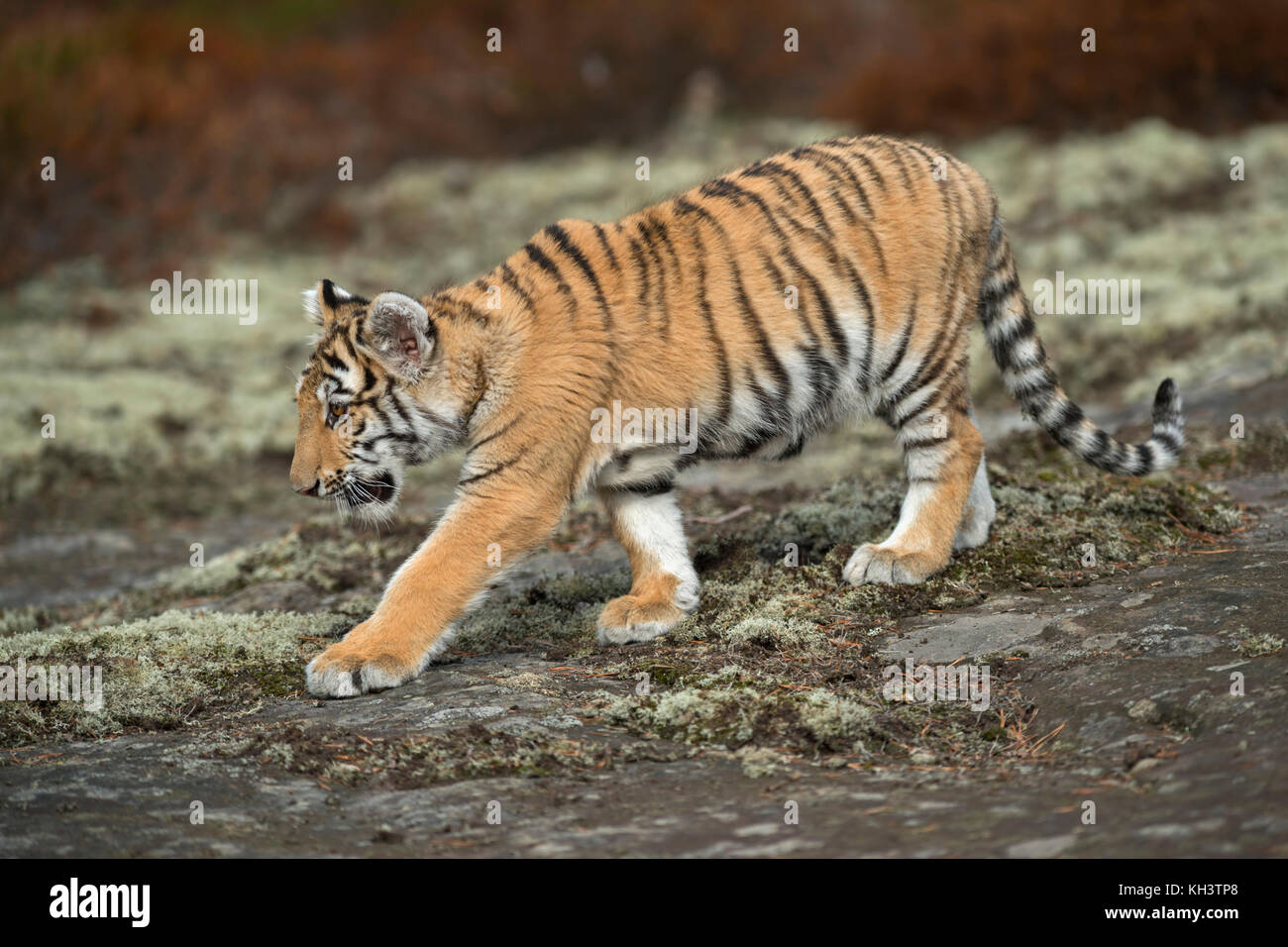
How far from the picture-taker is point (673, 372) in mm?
4832

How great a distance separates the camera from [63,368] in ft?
35.0

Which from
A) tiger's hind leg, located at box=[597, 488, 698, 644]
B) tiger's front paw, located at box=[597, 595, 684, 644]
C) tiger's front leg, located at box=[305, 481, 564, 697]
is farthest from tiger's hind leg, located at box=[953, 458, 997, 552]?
tiger's front leg, located at box=[305, 481, 564, 697]

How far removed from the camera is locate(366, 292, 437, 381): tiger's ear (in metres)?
4.52

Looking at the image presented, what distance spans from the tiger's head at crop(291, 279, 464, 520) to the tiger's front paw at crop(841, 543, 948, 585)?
62.2 inches

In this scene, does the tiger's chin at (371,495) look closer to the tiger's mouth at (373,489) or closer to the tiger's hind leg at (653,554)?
the tiger's mouth at (373,489)

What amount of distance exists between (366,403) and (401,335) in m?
0.28

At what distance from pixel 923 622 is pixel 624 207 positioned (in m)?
9.63

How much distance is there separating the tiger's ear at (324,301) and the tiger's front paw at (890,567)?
2.16 meters

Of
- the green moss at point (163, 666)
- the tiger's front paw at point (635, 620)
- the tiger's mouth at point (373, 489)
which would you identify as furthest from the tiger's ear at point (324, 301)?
the tiger's front paw at point (635, 620)

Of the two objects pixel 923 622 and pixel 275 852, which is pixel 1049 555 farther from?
pixel 275 852

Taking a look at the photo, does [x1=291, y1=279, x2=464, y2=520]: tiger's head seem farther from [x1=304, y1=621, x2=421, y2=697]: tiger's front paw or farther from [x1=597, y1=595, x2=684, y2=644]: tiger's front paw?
[x1=597, y1=595, x2=684, y2=644]: tiger's front paw

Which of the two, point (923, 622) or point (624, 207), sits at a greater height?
point (624, 207)

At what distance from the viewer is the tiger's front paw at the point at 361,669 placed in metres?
4.30
